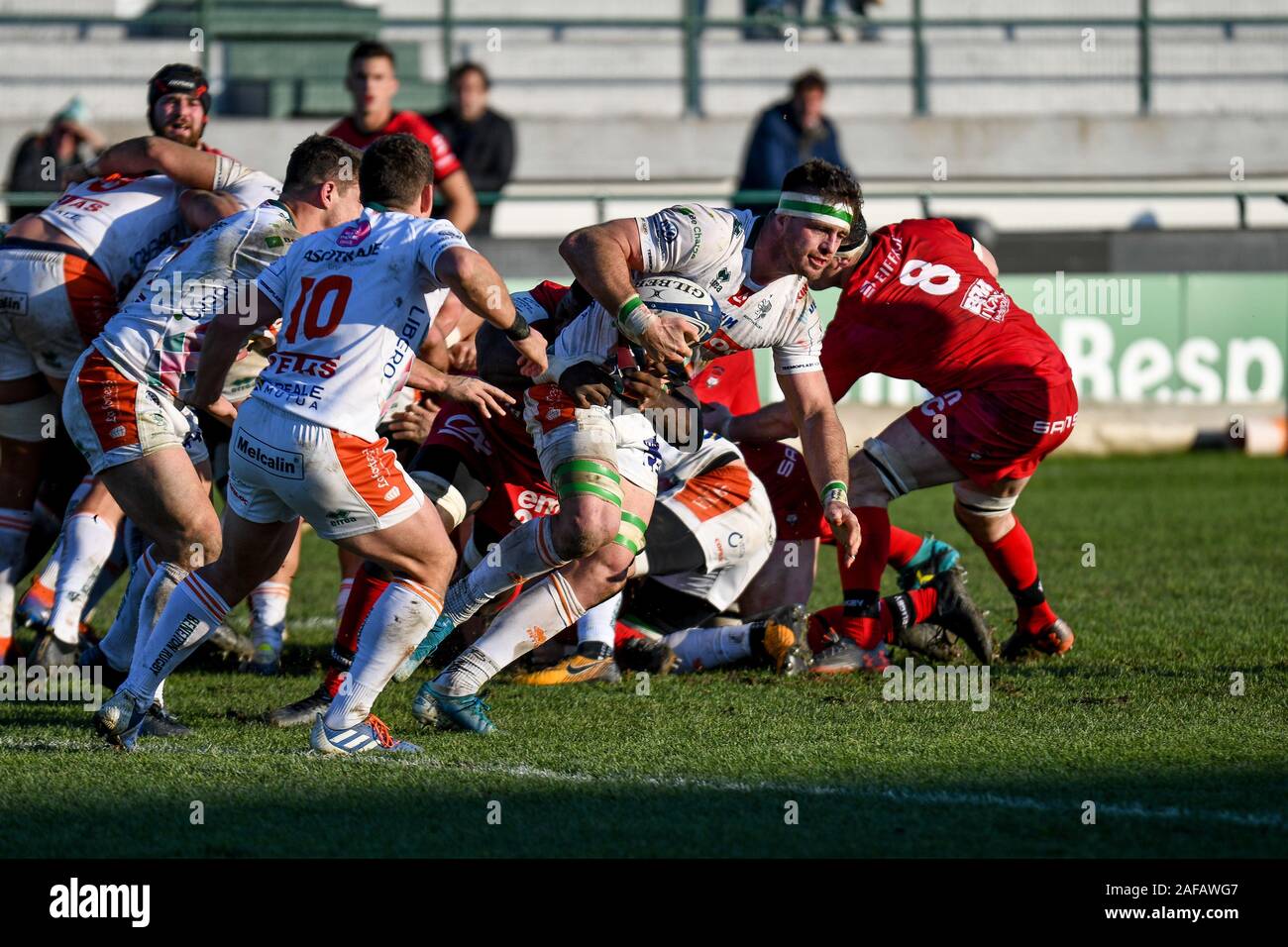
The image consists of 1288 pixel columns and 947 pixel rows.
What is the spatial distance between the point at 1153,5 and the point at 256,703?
60.8 ft

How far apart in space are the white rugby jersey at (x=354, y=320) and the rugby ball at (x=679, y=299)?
896 mm

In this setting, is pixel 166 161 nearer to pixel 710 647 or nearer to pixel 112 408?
pixel 112 408

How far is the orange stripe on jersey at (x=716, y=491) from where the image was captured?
289 inches

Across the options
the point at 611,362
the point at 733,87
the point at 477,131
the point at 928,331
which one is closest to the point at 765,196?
the point at 477,131

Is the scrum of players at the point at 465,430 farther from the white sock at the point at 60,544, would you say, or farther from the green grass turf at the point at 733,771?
the green grass turf at the point at 733,771

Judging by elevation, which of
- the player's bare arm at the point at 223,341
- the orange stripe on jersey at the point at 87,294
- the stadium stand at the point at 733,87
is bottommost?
the player's bare arm at the point at 223,341

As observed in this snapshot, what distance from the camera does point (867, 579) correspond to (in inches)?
288

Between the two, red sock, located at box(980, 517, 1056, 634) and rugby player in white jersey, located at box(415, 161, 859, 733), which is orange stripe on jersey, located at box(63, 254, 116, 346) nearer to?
rugby player in white jersey, located at box(415, 161, 859, 733)

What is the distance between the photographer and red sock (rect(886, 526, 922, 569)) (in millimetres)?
7695

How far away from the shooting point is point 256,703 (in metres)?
6.54

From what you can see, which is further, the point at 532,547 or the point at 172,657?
the point at 532,547

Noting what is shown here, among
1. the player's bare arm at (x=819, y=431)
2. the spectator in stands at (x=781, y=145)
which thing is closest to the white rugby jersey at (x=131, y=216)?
the player's bare arm at (x=819, y=431)

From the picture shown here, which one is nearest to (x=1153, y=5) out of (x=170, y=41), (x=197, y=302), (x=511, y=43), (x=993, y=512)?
(x=511, y=43)
